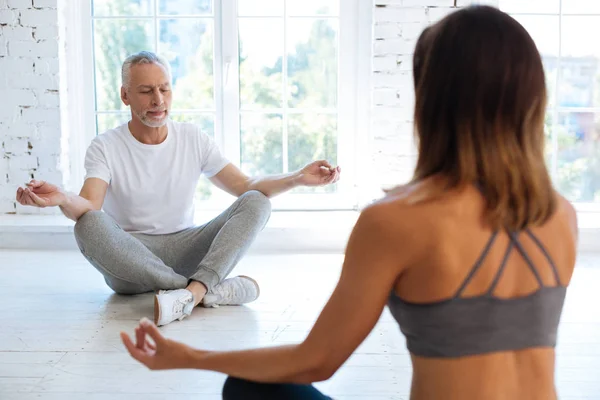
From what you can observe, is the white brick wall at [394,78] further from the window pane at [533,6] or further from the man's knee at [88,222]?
the man's knee at [88,222]

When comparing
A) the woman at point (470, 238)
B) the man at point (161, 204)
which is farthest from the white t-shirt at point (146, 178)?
the woman at point (470, 238)

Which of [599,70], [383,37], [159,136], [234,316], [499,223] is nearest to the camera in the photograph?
[499,223]

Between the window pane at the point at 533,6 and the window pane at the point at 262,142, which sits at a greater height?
the window pane at the point at 533,6

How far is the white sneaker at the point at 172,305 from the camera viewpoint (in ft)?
8.87

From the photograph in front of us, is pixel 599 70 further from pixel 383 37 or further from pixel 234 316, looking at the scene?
pixel 234 316

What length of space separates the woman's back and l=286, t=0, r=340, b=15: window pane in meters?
3.60

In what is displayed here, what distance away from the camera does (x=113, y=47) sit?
4664mm

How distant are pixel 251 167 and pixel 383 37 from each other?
3.50ft

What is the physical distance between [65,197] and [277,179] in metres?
0.77

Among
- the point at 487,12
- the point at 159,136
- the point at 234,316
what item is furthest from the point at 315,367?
the point at 159,136

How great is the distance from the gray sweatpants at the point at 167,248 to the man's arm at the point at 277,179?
6 cm

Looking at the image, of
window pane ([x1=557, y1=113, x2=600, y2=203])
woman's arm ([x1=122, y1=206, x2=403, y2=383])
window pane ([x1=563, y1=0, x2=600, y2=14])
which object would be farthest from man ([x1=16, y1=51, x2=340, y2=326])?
window pane ([x1=563, y1=0, x2=600, y2=14])

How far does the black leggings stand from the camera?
3.99ft

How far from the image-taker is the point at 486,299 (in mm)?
1083
